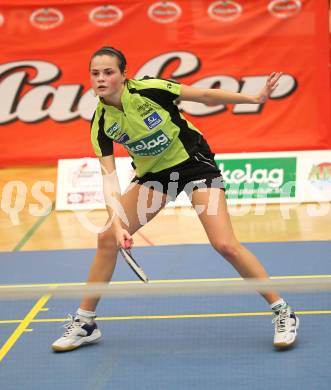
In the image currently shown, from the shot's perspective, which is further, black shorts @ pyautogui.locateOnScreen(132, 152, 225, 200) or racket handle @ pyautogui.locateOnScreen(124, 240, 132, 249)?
black shorts @ pyautogui.locateOnScreen(132, 152, 225, 200)

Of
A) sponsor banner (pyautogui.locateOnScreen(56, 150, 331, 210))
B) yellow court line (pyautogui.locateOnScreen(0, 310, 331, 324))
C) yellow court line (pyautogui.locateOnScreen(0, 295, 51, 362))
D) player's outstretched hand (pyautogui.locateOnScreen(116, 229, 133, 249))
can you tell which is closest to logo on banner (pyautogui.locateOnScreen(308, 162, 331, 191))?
sponsor banner (pyautogui.locateOnScreen(56, 150, 331, 210))

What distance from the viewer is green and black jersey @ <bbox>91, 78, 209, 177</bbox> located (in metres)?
5.33

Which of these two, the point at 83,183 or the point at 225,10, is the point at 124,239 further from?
the point at 225,10

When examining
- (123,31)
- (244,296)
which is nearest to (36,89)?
(123,31)

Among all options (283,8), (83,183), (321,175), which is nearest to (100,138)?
(83,183)

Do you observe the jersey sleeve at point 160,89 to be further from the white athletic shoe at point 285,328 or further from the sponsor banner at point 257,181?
the sponsor banner at point 257,181

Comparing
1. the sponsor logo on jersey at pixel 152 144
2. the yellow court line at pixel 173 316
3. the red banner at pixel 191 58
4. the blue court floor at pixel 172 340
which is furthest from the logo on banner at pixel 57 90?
the sponsor logo on jersey at pixel 152 144

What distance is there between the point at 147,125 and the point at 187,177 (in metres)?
0.46

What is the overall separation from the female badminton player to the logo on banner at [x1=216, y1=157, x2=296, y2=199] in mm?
3957

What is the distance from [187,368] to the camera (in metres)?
5.30

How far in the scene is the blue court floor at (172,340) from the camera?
5145mm

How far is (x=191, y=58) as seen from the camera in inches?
432

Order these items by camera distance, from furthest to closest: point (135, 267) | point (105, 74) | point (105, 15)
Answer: point (105, 15), point (105, 74), point (135, 267)

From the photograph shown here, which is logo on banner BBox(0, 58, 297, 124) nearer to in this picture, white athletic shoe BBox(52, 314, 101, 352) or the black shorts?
the black shorts
